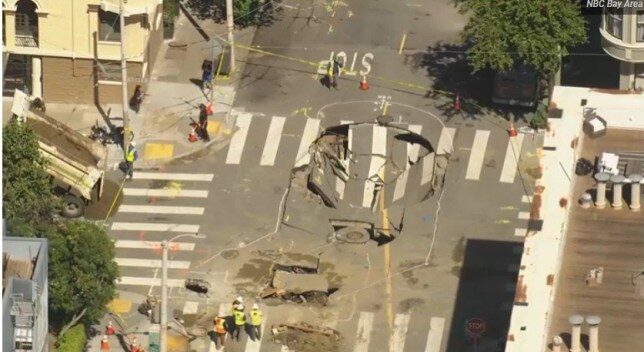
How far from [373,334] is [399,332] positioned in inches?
42.6

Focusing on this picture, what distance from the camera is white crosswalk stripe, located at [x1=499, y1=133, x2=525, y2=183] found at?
97562mm

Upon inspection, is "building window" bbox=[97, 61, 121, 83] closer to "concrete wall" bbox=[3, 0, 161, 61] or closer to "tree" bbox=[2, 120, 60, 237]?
"concrete wall" bbox=[3, 0, 161, 61]

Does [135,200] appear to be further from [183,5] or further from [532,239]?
[532,239]

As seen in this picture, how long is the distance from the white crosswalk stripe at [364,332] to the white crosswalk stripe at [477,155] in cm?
1212

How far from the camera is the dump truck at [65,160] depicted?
9306 centimetres

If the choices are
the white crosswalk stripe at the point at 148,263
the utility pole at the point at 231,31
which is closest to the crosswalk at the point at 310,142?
the utility pole at the point at 231,31

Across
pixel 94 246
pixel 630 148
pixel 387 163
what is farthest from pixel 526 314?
pixel 387 163

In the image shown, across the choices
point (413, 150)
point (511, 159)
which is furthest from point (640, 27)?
point (413, 150)

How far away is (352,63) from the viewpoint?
10688cm

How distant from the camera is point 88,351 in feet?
282

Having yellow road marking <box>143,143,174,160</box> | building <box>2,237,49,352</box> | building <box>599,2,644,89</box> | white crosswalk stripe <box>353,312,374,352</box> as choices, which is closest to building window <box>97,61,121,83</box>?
yellow road marking <box>143,143,174,160</box>

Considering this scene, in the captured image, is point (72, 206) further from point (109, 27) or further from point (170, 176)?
point (109, 27)

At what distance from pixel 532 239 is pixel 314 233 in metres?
19.9

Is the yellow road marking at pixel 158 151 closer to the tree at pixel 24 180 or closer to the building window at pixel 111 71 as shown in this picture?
the building window at pixel 111 71
